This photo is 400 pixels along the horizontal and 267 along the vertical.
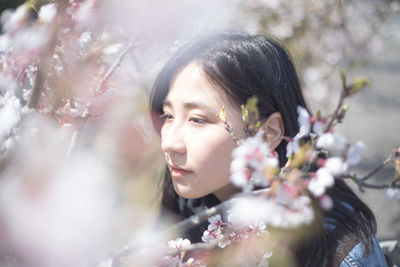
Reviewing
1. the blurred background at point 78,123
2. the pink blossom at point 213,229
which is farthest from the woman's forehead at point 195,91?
the pink blossom at point 213,229

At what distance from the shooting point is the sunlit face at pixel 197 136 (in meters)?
0.81

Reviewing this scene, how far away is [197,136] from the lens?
81 centimetres

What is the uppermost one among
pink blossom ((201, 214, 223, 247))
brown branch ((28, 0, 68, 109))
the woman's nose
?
brown branch ((28, 0, 68, 109))

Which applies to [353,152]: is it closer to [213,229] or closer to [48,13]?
[213,229]

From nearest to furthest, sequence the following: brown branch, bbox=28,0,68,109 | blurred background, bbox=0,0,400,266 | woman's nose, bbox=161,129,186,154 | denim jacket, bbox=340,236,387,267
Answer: blurred background, bbox=0,0,400,266 < brown branch, bbox=28,0,68,109 < woman's nose, bbox=161,129,186,154 < denim jacket, bbox=340,236,387,267

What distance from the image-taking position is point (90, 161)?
1.79 ft

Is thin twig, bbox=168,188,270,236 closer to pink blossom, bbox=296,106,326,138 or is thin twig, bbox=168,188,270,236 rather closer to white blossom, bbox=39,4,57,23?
pink blossom, bbox=296,106,326,138

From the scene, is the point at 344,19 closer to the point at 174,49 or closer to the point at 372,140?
the point at 372,140

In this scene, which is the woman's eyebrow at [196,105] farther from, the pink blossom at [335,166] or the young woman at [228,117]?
the pink blossom at [335,166]

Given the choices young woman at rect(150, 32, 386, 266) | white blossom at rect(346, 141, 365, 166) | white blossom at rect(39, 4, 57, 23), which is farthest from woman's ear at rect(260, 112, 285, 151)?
white blossom at rect(39, 4, 57, 23)

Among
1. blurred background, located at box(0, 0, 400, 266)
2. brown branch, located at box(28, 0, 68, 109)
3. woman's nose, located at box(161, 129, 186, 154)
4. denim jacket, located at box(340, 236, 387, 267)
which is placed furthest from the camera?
denim jacket, located at box(340, 236, 387, 267)

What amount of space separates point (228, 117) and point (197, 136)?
9cm

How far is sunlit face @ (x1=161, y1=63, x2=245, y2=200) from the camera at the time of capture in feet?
2.67

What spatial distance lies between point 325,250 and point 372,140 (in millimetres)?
2319
